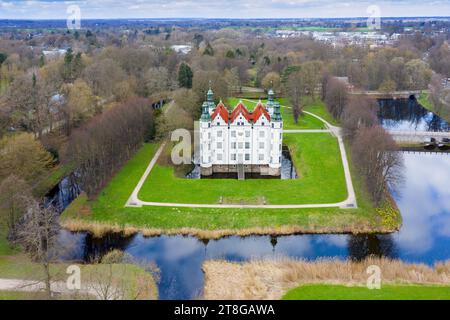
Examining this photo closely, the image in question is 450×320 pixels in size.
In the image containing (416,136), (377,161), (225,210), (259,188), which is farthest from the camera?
(416,136)

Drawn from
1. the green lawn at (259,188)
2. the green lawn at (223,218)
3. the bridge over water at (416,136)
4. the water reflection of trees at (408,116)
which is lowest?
the green lawn at (223,218)

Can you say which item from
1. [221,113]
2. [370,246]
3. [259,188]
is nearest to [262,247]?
[370,246]

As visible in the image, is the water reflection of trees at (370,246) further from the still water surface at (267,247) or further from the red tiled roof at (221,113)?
the red tiled roof at (221,113)

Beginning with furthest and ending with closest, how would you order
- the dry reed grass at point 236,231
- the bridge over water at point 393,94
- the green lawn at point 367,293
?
the bridge over water at point 393,94 → the dry reed grass at point 236,231 → the green lawn at point 367,293

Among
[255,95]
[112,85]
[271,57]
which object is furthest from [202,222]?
[271,57]

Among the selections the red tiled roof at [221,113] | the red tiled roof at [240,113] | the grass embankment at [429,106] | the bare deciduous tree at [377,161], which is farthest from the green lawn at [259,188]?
the grass embankment at [429,106]

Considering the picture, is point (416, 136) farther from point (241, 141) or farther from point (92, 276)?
point (92, 276)

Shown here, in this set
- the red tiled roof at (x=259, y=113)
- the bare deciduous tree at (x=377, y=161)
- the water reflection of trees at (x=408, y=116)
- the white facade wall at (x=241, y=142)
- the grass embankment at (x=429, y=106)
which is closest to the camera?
the bare deciduous tree at (x=377, y=161)
